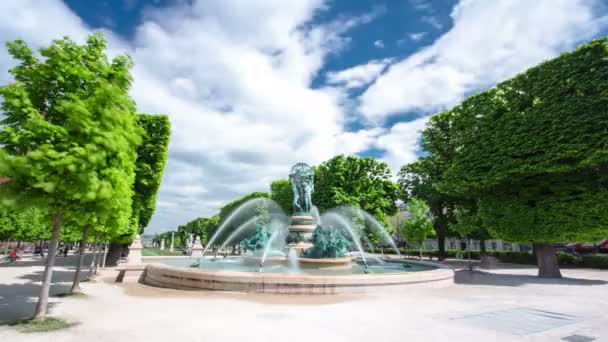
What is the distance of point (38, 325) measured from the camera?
7570 mm

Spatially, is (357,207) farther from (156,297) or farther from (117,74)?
(117,74)

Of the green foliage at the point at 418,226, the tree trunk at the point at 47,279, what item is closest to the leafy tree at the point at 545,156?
the green foliage at the point at 418,226

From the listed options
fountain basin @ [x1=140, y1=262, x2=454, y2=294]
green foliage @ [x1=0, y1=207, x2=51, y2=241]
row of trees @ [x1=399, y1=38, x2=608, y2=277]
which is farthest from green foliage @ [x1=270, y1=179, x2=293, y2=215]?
fountain basin @ [x1=140, y1=262, x2=454, y2=294]

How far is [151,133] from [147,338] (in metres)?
24.8

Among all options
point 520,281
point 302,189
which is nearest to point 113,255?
point 302,189

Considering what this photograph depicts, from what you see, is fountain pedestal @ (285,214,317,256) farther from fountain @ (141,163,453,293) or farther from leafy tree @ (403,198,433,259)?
leafy tree @ (403,198,433,259)

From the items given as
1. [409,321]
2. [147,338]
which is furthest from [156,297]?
[409,321]

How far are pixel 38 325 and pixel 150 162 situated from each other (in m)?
21.8

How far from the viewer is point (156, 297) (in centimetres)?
1166

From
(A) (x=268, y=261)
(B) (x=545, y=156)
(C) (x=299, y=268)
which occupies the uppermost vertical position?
(B) (x=545, y=156)

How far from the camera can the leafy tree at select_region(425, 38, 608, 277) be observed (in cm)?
1677

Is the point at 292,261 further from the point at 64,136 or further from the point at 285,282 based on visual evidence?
the point at 64,136

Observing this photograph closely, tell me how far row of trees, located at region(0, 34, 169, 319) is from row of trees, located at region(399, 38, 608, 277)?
2036 cm

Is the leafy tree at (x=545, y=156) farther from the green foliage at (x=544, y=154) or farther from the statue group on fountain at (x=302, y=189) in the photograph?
the statue group on fountain at (x=302, y=189)
